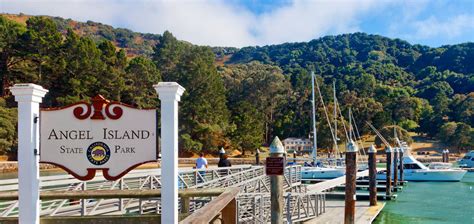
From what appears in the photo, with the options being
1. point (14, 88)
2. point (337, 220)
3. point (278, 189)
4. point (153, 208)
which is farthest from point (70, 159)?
point (337, 220)

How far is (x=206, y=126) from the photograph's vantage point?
209 feet

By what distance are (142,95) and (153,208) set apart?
51.2 metres

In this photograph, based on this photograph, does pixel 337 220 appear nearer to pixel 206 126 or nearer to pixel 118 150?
pixel 118 150

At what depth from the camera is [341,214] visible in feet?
60.8

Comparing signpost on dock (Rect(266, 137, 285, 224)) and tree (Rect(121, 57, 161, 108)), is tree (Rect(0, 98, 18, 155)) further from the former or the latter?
signpost on dock (Rect(266, 137, 285, 224))

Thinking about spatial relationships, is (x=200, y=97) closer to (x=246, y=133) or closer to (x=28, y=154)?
(x=246, y=133)

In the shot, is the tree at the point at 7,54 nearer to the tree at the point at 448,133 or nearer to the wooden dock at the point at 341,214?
the wooden dock at the point at 341,214

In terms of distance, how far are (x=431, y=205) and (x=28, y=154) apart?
87.9ft

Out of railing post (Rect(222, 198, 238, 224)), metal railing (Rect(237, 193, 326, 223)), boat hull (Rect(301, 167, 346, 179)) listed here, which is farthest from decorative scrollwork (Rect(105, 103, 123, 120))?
boat hull (Rect(301, 167, 346, 179))

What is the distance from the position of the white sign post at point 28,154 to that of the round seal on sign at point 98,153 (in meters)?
0.40

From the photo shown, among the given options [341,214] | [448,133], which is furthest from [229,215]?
[448,133]

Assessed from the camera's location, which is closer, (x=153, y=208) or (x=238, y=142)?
(x=153, y=208)

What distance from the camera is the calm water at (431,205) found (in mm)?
22345

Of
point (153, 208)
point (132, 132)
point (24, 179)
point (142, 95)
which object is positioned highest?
point (142, 95)
